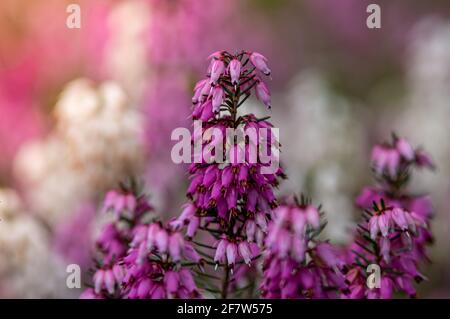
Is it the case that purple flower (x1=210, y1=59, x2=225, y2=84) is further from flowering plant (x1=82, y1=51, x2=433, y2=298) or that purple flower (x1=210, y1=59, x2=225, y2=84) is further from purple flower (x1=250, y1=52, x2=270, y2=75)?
purple flower (x1=250, y1=52, x2=270, y2=75)

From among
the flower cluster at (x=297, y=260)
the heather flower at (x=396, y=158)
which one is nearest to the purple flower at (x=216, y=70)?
the flower cluster at (x=297, y=260)

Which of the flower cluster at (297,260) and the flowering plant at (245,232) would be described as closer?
the flower cluster at (297,260)

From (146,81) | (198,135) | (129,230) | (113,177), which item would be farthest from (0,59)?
(198,135)

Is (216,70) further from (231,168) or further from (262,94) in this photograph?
(231,168)

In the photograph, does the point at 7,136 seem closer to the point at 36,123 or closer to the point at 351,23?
the point at 36,123

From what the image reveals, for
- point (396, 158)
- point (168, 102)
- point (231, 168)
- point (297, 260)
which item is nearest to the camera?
point (297, 260)

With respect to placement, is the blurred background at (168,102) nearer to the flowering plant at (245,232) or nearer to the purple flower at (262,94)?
the flowering plant at (245,232)

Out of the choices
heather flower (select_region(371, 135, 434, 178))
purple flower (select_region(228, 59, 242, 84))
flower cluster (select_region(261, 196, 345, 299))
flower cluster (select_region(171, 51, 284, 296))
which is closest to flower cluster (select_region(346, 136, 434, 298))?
heather flower (select_region(371, 135, 434, 178))

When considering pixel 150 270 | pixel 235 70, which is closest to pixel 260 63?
pixel 235 70
